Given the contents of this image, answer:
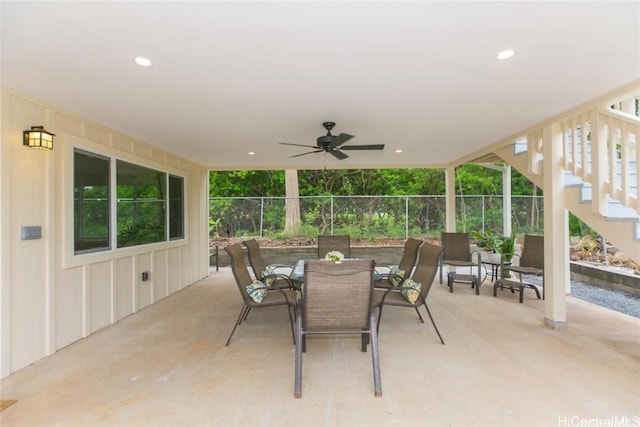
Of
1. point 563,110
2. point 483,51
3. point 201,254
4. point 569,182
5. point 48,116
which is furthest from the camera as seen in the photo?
point 201,254

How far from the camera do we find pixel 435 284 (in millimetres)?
5719

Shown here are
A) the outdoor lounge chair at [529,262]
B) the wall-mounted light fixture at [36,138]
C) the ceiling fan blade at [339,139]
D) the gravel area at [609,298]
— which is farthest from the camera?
the outdoor lounge chair at [529,262]

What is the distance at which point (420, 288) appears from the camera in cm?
322

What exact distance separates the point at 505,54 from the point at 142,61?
8.21 ft

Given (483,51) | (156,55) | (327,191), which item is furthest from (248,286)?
(327,191)

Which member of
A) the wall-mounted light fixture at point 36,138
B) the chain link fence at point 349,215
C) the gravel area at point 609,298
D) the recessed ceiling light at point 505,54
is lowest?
the gravel area at point 609,298

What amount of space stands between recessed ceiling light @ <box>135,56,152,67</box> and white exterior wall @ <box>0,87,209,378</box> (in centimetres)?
136

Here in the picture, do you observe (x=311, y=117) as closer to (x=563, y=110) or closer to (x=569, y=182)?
(x=563, y=110)

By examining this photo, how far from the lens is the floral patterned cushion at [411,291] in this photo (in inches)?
123

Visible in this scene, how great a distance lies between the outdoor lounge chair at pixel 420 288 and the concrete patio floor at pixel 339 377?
1.27 feet

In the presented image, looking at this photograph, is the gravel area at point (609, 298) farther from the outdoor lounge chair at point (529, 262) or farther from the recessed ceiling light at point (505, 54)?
the recessed ceiling light at point (505, 54)

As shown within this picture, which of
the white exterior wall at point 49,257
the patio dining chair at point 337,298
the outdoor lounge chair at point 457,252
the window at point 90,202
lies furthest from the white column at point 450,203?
the window at point 90,202

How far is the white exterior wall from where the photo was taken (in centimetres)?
252

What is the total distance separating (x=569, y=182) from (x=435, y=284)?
286cm
